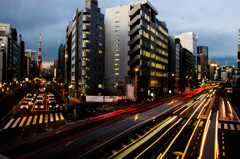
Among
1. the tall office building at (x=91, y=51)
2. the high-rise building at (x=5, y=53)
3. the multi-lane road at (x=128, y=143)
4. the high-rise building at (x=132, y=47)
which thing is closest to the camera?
the multi-lane road at (x=128, y=143)

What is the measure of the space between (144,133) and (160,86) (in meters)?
66.7

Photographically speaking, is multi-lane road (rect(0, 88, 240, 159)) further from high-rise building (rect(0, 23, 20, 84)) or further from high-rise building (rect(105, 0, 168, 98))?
high-rise building (rect(0, 23, 20, 84))

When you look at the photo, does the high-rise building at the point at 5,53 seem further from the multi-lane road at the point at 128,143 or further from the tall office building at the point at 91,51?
the multi-lane road at the point at 128,143

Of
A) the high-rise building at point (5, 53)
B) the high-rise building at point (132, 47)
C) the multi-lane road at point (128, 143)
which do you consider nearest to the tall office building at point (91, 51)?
the high-rise building at point (132, 47)

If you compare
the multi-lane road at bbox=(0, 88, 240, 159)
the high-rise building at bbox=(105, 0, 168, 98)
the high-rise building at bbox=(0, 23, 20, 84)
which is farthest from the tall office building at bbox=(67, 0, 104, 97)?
the multi-lane road at bbox=(0, 88, 240, 159)

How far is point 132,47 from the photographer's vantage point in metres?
70.0

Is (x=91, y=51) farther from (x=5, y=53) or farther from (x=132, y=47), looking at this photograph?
(x=5, y=53)

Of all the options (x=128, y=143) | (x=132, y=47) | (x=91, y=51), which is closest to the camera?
(x=128, y=143)

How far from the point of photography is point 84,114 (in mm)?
32781

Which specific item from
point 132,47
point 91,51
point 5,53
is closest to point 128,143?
point 132,47

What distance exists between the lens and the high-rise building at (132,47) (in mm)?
66625

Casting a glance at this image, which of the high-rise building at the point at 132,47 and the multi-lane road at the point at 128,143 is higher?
the high-rise building at the point at 132,47

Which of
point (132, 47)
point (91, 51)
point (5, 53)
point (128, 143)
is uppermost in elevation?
point (5, 53)

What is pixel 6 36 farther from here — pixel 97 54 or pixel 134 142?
pixel 134 142
